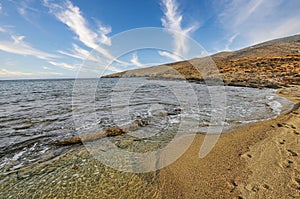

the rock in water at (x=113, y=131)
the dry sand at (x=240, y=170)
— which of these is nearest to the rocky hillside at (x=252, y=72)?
the dry sand at (x=240, y=170)

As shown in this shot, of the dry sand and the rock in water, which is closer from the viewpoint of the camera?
the dry sand

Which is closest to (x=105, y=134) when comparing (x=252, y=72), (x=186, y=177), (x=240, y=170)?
(x=186, y=177)

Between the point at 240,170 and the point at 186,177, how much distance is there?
1.27 metres

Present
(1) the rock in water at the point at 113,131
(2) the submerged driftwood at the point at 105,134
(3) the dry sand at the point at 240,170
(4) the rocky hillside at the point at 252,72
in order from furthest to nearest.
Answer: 1. (4) the rocky hillside at the point at 252,72
2. (1) the rock in water at the point at 113,131
3. (2) the submerged driftwood at the point at 105,134
4. (3) the dry sand at the point at 240,170

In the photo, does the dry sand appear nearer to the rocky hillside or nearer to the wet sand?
the wet sand

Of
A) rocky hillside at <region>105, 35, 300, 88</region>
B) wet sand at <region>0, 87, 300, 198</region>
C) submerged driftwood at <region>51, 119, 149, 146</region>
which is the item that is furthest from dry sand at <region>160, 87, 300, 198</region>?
rocky hillside at <region>105, 35, 300, 88</region>

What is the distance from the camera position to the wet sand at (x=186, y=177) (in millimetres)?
2889

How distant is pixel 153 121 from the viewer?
800 cm

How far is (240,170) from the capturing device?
3385mm

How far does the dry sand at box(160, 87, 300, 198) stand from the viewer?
2.80 meters

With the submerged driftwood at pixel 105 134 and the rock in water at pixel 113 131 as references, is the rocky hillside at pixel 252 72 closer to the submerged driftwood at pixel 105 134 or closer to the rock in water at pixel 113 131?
the submerged driftwood at pixel 105 134

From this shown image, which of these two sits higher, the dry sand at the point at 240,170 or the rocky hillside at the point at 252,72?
the rocky hillside at the point at 252,72

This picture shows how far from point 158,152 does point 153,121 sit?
3.42m

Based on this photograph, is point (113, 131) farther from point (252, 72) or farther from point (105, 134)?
point (252, 72)
